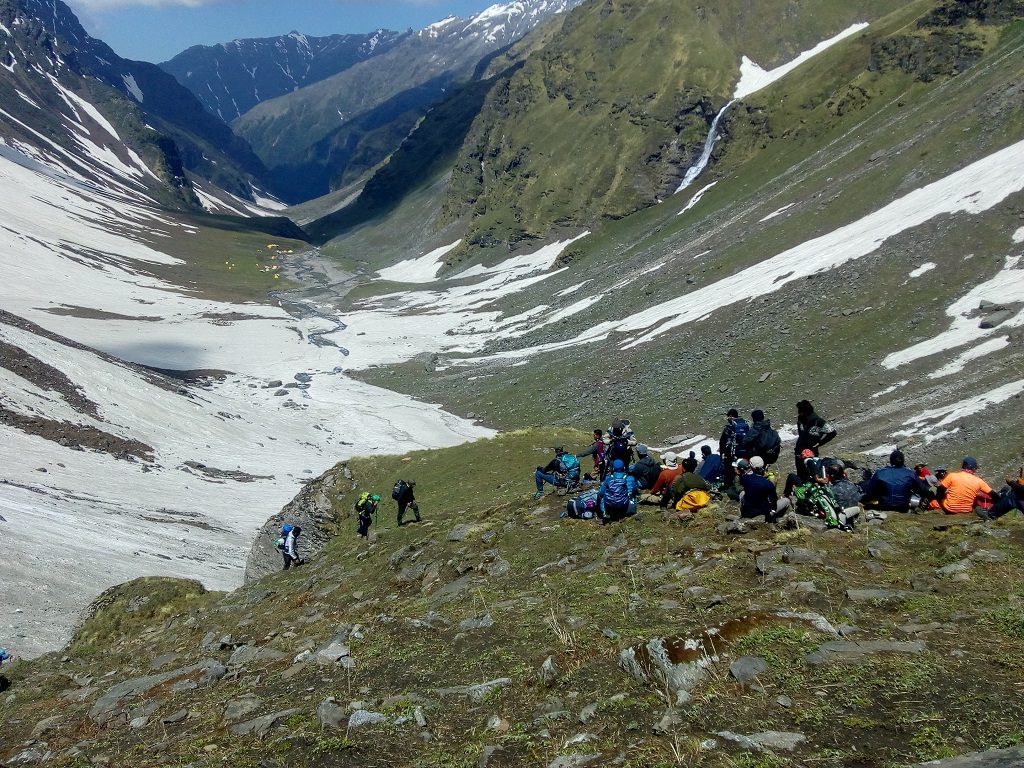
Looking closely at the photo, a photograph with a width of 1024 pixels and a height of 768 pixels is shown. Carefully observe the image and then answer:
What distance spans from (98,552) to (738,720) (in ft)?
95.5

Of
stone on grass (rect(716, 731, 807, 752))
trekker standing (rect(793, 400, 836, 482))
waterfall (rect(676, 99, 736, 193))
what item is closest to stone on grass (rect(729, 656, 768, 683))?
stone on grass (rect(716, 731, 807, 752))

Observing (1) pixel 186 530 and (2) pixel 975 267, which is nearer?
(1) pixel 186 530

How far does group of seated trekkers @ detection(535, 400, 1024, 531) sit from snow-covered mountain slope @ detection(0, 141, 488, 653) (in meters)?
17.2

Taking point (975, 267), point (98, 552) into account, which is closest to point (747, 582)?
point (98, 552)

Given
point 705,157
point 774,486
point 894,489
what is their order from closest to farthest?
point 774,486
point 894,489
point 705,157

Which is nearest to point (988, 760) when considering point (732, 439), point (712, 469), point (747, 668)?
point (747, 668)

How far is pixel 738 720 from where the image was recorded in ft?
28.6

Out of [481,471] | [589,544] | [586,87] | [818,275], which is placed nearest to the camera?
[589,544]

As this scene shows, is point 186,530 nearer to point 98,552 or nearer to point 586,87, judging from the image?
point 98,552

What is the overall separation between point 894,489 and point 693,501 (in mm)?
4406

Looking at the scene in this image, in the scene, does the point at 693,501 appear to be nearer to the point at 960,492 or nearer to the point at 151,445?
the point at 960,492

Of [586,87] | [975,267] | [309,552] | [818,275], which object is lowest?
[309,552]

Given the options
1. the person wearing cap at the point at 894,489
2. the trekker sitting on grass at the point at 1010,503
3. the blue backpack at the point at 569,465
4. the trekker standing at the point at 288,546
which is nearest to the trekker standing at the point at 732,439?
the person wearing cap at the point at 894,489

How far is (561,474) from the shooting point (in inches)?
902
